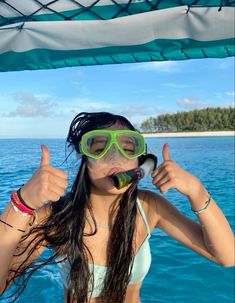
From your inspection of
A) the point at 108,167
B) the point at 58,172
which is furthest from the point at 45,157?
the point at 108,167

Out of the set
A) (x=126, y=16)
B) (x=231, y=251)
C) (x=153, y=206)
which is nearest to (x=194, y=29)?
(x=126, y=16)

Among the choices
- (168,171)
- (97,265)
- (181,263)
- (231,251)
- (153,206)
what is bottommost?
(181,263)

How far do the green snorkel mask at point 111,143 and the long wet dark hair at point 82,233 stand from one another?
0.06 metres

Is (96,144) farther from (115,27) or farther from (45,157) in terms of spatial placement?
(115,27)

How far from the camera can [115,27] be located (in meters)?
1.90

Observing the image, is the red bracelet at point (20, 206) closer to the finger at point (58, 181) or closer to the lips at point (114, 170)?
the finger at point (58, 181)

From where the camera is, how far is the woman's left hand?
124 centimetres

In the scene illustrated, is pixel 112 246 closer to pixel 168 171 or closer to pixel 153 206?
pixel 153 206

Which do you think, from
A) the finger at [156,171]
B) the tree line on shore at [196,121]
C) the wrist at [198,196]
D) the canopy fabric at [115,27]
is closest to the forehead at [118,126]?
the finger at [156,171]

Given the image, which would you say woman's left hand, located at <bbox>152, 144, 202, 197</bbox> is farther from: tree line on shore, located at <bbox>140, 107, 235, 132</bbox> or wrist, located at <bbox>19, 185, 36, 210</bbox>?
tree line on shore, located at <bbox>140, 107, 235, 132</bbox>

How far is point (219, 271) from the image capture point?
3953 millimetres

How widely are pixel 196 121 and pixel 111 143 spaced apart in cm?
4718

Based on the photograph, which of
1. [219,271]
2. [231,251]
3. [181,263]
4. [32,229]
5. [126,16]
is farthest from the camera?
[181,263]

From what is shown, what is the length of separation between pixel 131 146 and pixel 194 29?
86 centimetres
